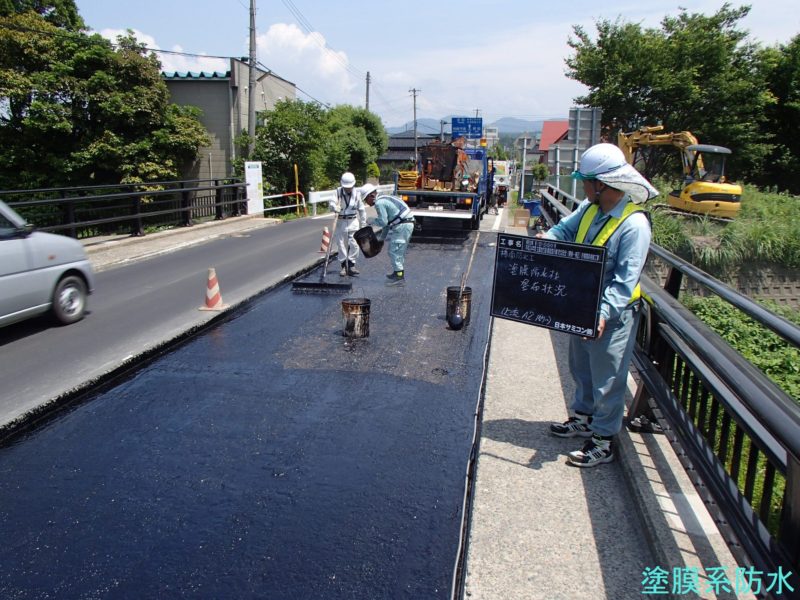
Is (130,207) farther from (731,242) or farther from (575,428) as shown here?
(731,242)

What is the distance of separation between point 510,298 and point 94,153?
2200cm

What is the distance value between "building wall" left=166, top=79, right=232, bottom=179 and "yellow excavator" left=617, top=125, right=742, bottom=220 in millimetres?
16573

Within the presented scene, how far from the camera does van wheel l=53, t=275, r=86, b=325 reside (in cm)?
762

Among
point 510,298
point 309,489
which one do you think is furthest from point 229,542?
point 510,298

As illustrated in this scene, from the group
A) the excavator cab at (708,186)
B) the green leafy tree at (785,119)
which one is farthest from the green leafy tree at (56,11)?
the green leafy tree at (785,119)

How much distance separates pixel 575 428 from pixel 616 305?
1138 millimetres

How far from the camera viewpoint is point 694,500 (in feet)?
10.7

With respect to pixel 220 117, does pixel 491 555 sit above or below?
below

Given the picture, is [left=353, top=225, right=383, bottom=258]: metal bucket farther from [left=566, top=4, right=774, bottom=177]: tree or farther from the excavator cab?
[left=566, top=4, right=774, bottom=177]: tree

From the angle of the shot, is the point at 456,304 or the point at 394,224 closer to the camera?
the point at 456,304

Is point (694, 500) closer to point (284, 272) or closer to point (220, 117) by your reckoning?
point (284, 272)

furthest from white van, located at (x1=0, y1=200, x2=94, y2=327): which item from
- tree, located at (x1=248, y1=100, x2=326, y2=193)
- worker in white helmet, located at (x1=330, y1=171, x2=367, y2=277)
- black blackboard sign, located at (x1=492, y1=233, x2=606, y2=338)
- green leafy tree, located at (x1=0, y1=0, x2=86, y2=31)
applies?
green leafy tree, located at (x1=0, y1=0, x2=86, y2=31)

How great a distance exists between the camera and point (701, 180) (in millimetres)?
20656

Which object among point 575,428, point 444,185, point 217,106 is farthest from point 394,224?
point 217,106
